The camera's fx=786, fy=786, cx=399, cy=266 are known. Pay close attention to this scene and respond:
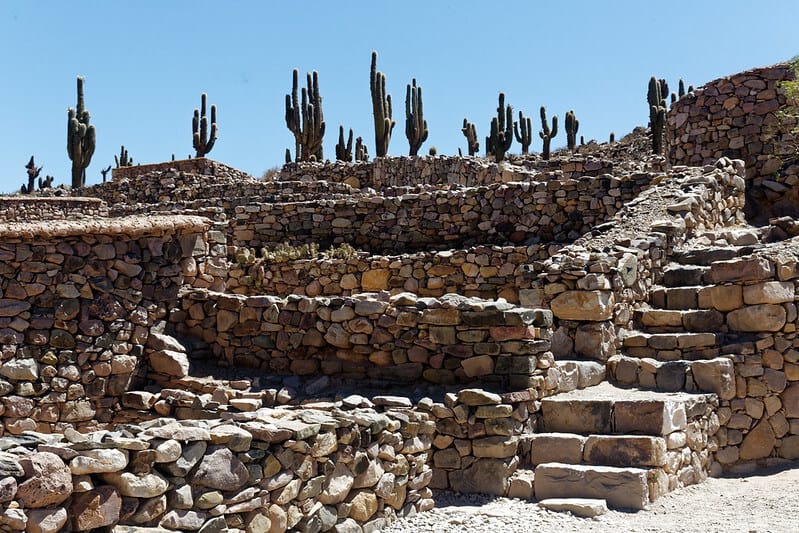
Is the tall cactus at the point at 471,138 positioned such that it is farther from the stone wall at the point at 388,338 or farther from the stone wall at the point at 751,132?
the stone wall at the point at 388,338

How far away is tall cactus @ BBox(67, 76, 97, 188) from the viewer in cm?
3034

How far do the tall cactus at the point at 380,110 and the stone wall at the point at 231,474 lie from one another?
21.1 meters

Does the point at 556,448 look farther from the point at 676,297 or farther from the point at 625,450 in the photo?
the point at 676,297

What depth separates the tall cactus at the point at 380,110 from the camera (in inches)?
1045

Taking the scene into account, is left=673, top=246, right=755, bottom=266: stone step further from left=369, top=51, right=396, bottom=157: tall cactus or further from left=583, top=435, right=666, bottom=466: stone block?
left=369, top=51, right=396, bottom=157: tall cactus

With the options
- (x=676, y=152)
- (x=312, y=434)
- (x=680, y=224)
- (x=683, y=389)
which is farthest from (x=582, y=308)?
(x=676, y=152)

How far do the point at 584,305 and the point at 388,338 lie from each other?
2080 mm

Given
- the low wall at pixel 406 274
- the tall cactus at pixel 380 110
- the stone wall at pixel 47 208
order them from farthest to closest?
the tall cactus at pixel 380 110 < the stone wall at pixel 47 208 < the low wall at pixel 406 274

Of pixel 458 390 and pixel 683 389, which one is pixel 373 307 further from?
pixel 683 389

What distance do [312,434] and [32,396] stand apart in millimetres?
4535

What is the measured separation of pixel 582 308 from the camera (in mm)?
7840

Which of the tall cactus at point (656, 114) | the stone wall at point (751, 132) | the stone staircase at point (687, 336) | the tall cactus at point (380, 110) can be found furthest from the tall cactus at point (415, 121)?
the stone staircase at point (687, 336)

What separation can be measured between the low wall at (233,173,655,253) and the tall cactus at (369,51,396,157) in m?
12.7

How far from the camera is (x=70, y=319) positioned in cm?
826
